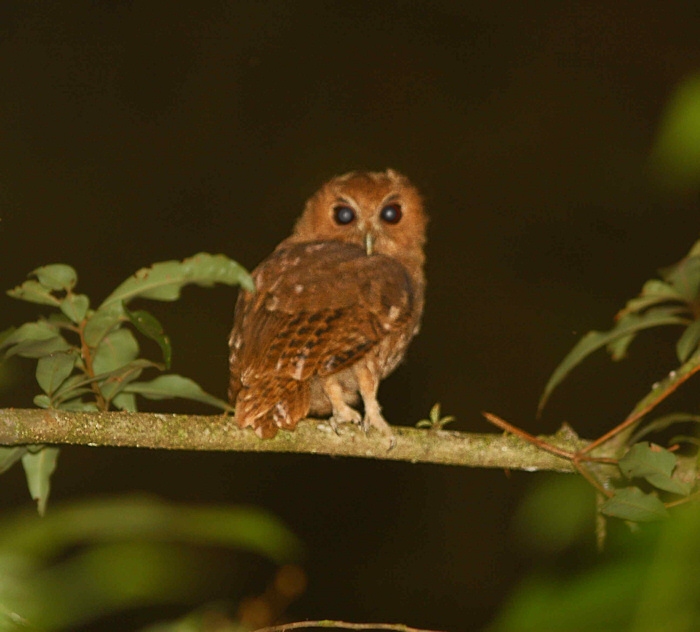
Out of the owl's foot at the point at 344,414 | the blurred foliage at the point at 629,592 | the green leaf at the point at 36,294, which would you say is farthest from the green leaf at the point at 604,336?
the blurred foliage at the point at 629,592

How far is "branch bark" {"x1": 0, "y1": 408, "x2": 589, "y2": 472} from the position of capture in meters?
1.56

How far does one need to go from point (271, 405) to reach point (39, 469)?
53 centimetres

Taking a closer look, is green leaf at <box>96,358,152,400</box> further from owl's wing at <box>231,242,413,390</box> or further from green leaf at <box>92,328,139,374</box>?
owl's wing at <box>231,242,413,390</box>

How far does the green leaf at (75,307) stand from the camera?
5.53 ft

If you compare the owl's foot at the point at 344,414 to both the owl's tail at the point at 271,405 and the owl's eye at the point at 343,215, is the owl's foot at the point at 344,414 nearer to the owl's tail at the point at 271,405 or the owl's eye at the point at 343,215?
the owl's tail at the point at 271,405

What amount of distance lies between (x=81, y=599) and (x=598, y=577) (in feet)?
1.76

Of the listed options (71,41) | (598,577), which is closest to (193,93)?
(71,41)

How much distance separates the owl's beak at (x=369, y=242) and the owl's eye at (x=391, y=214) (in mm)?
128

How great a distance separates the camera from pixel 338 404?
7.39 feet

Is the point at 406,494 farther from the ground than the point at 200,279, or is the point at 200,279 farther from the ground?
the point at 200,279

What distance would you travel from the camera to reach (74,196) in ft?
16.4

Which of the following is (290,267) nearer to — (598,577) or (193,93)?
(598,577)

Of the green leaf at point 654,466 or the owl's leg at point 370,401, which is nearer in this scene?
the green leaf at point 654,466

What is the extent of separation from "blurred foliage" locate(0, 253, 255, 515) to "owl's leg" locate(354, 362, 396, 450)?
0.41 metres
